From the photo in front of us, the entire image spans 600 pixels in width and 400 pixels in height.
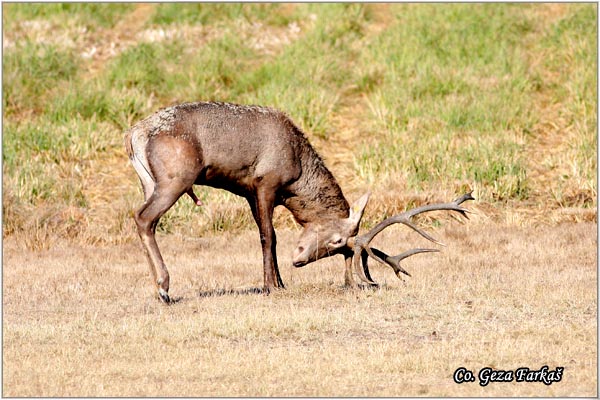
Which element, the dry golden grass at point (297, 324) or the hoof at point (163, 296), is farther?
the hoof at point (163, 296)

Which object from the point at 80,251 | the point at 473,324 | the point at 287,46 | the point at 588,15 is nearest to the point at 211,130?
the point at 473,324

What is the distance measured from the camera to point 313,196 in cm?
1265

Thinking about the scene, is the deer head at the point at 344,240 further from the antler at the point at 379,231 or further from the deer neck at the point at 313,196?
the deer neck at the point at 313,196

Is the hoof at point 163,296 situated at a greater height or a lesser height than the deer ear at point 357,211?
lesser

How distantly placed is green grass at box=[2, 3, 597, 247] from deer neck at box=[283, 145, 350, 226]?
15.7ft

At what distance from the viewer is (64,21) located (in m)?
27.4

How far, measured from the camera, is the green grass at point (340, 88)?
19.4m

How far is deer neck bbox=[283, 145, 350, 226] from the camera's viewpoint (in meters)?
12.6

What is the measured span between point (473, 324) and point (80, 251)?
273 inches

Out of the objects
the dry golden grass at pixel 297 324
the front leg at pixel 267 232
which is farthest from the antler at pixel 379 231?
the front leg at pixel 267 232

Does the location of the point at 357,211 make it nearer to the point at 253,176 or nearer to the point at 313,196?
the point at 313,196

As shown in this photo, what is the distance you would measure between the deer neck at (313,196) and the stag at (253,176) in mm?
11

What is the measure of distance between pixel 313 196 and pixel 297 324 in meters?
2.22

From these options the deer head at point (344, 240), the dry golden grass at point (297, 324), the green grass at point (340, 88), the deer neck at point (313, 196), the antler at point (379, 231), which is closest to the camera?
the dry golden grass at point (297, 324)
